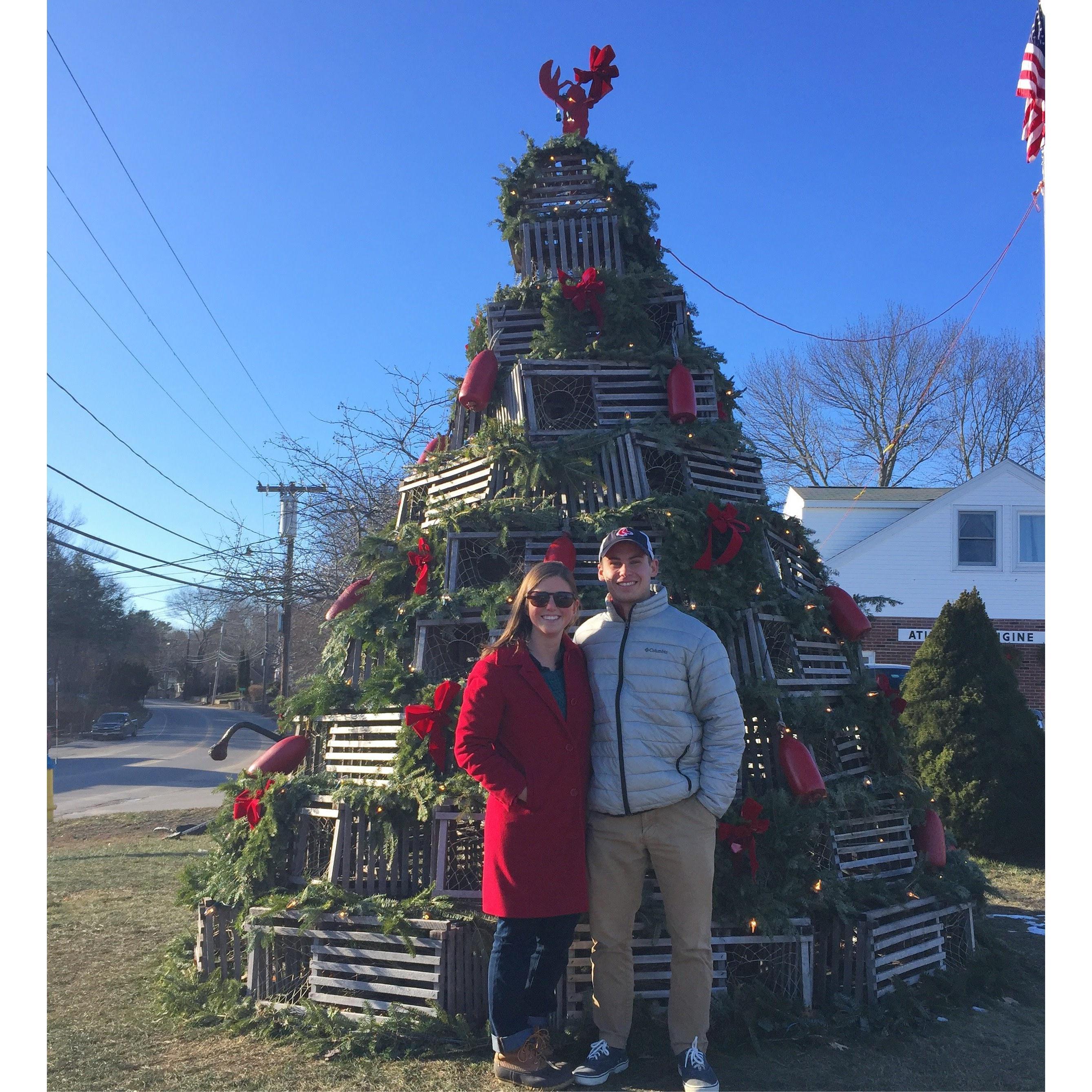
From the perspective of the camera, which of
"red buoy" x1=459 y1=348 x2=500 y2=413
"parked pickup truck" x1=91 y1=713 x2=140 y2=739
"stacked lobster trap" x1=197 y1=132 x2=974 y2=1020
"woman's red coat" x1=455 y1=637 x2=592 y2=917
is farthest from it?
"parked pickup truck" x1=91 y1=713 x2=140 y2=739

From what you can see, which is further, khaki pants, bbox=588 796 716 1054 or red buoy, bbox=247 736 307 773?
red buoy, bbox=247 736 307 773

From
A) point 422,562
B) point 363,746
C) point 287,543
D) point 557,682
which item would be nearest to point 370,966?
point 363,746

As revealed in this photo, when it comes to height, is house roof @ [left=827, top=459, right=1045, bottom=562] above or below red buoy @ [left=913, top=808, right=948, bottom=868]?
above

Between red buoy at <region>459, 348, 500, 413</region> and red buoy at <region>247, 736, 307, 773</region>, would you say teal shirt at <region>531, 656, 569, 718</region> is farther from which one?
red buoy at <region>459, 348, 500, 413</region>

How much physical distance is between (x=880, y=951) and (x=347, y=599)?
4058 millimetres

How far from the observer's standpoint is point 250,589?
1725 centimetres

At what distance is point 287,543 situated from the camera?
1888 centimetres

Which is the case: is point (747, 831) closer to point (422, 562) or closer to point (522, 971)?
point (522, 971)

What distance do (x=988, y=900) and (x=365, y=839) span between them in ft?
19.3

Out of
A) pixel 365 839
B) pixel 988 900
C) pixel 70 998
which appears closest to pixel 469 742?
pixel 365 839

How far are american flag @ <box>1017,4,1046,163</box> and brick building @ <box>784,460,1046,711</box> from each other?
45.5 ft

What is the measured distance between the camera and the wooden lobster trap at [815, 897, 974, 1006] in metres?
4.73

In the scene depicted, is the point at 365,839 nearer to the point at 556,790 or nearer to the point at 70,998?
the point at 556,790

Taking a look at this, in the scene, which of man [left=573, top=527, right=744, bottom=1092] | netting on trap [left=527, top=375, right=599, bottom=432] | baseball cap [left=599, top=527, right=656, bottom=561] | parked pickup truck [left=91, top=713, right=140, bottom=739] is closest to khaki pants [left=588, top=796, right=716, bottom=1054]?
man [left=573, top=527, right=744, bottom=1092]
